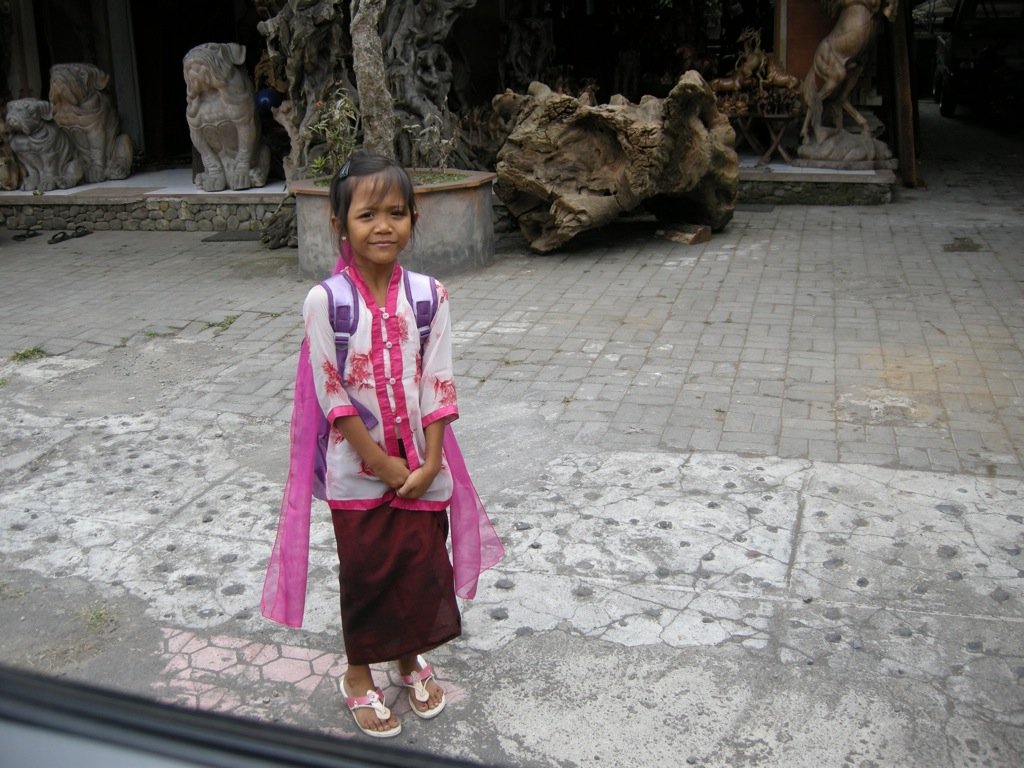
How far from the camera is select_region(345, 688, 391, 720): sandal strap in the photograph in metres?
2.95

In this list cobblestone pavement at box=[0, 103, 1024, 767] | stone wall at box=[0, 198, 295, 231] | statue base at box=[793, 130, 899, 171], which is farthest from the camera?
statue base at box=[793, 130, 899, 171]

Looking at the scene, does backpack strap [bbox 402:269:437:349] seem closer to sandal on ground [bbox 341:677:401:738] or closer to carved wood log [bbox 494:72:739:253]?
sandal on ground [bbox 341:677:401:738]

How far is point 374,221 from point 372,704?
1307 mm

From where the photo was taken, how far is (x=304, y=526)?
2.89 metres

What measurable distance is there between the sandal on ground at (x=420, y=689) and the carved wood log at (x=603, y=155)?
235 inches

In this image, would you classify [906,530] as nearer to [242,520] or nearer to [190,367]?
[242,520]

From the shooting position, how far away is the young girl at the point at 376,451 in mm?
2707

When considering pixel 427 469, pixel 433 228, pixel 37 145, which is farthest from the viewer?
pixel 37 145

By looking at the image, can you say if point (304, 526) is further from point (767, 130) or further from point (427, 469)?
point (767, 130)

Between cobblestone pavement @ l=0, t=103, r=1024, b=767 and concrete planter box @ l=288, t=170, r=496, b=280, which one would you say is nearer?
cobblestone pavement @ l=0, t=103, r=1024, b=767

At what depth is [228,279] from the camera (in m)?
8.66

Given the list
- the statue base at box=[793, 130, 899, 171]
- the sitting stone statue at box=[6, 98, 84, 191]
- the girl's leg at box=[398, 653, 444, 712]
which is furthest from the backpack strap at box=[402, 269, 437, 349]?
the sitting stone statue at box=[6, 98, 84, 191]

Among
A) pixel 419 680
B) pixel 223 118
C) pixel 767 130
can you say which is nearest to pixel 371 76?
pixel 223 118

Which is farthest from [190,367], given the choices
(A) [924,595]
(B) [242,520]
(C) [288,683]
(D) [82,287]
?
(A) [924,595]
